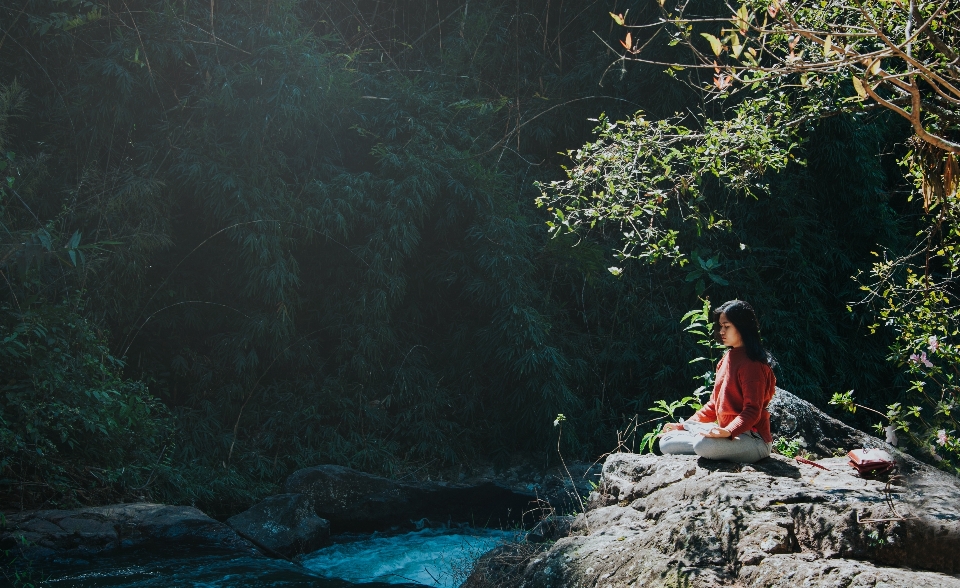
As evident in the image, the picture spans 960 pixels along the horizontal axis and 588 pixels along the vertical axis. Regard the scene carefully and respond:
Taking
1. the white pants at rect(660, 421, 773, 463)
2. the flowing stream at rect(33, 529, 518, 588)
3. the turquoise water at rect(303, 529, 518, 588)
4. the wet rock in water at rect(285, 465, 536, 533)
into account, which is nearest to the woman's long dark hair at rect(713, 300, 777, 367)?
the white pants at rect(660, 421, 773, 463)

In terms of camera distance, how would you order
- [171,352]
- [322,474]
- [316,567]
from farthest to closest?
[171,352], [322,474], [316,567]

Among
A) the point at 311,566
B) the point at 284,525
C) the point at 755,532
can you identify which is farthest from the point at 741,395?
Result: the point at 284,525

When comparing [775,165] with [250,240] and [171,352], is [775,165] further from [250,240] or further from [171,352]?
[171,352]

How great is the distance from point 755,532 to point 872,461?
538 millimetres

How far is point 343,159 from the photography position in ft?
21.6

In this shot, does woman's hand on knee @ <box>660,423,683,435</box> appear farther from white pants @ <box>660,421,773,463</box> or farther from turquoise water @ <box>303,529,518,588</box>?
turquoise water @ <box>303,529,518,588</box>

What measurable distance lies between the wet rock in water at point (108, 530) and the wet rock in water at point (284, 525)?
0.35m

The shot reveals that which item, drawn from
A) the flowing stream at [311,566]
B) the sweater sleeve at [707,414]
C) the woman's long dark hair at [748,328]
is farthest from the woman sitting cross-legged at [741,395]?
the flowing stream at [311,566]

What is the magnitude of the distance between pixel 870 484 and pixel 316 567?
3.07 meters

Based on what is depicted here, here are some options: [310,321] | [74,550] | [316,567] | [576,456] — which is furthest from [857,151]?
[74,550]

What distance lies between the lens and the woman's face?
3052 millimetres

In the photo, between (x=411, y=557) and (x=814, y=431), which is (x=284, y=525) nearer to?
(x=411, y=557)

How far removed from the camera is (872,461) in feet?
8.94

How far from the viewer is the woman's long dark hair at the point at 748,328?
3.01 metres
